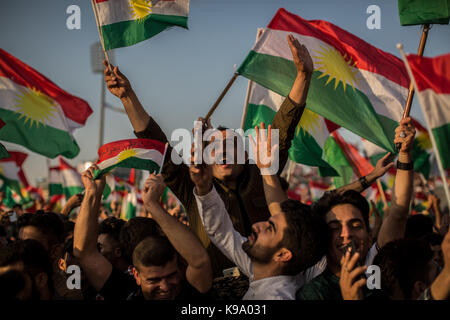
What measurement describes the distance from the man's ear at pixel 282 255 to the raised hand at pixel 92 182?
48.1 inches

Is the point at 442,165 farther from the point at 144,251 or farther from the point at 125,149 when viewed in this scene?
the point at 125,149

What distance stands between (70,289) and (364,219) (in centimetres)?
186

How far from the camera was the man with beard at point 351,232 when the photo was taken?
7.89ft

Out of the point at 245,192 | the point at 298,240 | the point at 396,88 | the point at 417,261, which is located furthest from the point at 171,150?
the point at 396,88

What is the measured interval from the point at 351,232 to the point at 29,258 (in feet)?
6.06

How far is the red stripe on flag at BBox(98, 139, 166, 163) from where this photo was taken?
11.7 ft

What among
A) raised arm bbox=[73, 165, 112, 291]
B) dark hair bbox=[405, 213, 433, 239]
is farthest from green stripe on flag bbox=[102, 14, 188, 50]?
dark hair bbox=[405, 213, 433, 239]

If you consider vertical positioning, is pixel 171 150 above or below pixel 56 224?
above

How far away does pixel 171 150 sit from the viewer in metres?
3.80

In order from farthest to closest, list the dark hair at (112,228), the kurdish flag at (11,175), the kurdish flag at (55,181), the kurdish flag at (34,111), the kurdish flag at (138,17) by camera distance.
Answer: the kurdish flag at (55,181), the kurdish flag at (11,175), the kurdish flag at (34,111), the kurdish flag at (138,17), the dark hair at (112,228)

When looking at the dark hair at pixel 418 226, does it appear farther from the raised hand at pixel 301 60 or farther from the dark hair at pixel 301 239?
the dark hair at pixel 301 239

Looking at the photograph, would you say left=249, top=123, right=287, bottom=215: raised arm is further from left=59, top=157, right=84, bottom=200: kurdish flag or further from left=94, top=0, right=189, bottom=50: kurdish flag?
left=59, top=157, right=84, bottom=200: kurdish flag

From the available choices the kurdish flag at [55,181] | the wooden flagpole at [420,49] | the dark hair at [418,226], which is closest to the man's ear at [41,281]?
the wooden flagpole at [420,49]

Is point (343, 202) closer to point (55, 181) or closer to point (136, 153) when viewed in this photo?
point (136, 153)
